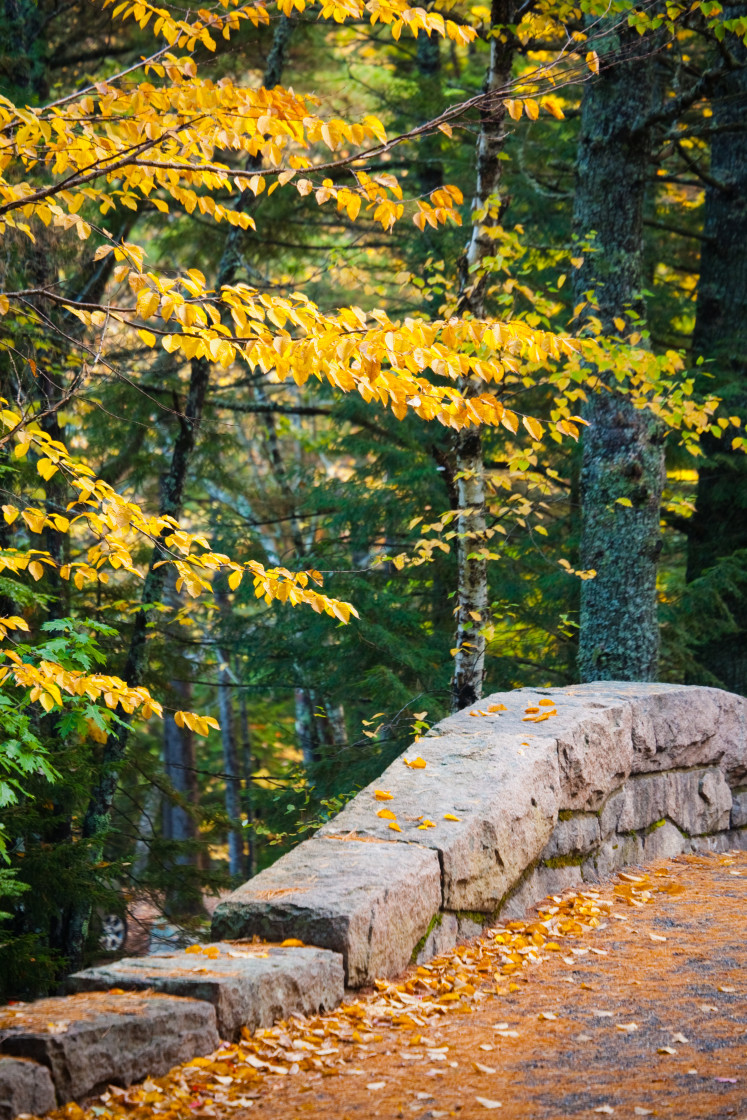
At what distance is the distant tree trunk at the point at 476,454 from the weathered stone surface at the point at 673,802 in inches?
53.2

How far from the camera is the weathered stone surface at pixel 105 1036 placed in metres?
2.51

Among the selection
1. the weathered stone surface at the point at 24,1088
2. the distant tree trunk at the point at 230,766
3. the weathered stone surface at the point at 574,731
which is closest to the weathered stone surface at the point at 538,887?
the weathered stone surface at the point at 574,731

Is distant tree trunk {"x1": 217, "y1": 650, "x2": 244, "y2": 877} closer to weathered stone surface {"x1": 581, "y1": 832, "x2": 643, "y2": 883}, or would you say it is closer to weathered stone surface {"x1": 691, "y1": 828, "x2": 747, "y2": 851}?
weathered stone surface {"x1": 691, "y1": 828, "x2": 747, "y2": 851}

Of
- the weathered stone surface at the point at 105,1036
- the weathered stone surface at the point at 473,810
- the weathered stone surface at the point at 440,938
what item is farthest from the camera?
the weathered stone surface at the point at 473,810

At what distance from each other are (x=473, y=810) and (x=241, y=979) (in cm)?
148

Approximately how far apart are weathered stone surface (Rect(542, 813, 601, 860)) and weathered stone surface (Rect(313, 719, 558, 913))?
205 mm

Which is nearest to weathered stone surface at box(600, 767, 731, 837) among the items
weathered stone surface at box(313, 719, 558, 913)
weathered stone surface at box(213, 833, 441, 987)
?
weathered stone surface at box(313, 719, 558, 913)

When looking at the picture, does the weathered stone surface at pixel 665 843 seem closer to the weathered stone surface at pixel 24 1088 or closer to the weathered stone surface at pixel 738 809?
the weathered stone surface at pixel 738 809

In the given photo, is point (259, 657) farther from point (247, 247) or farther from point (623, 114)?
point (623, 114)

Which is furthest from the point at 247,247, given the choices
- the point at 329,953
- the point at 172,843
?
the point at 329,953

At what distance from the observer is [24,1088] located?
2398 mm

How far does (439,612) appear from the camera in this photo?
9.80 metres

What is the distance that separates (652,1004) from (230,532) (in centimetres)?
799

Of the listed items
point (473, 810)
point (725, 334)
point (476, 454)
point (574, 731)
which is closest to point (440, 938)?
point (473, 810)
